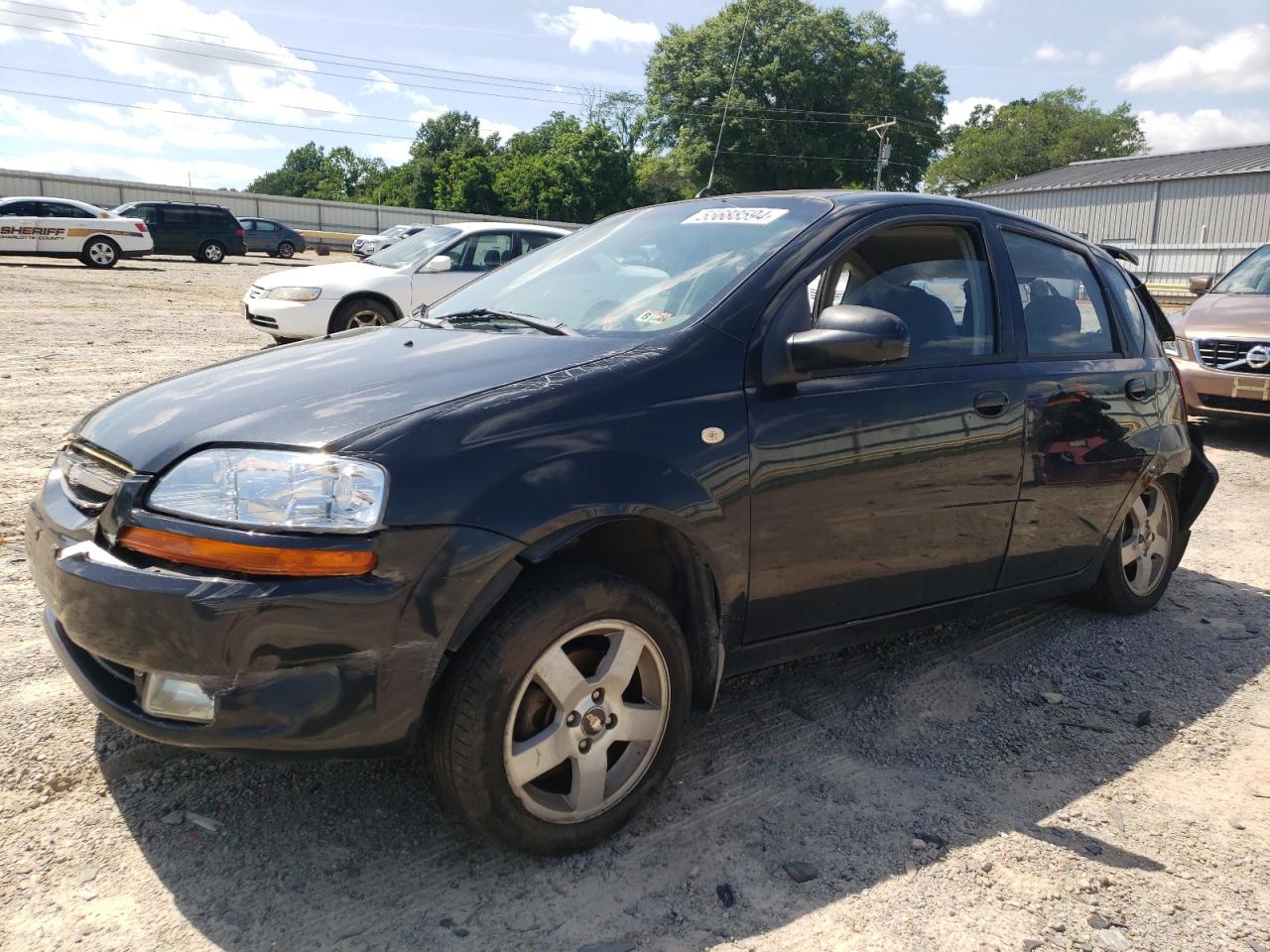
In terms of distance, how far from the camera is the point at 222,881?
8.00 ft

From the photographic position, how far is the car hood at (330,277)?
428 inches

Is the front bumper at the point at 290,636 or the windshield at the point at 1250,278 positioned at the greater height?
the windshield at the point at 1250,278

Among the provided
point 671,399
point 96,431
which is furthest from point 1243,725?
point 96,431

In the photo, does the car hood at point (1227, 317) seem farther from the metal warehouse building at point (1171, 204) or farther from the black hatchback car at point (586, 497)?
the metal warehouse building at point (1171, 204)

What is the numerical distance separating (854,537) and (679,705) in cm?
78

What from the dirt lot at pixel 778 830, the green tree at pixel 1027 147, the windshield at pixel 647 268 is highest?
the green tree at pixel 1027 147

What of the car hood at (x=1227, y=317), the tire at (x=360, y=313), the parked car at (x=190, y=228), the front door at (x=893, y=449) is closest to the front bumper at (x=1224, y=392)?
the car hood at (x=1227, y=317)

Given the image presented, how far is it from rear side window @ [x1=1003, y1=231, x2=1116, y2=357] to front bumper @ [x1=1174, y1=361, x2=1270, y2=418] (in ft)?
15.6

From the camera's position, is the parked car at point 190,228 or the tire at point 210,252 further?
the tire at point 210,252

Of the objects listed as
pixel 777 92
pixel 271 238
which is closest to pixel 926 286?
pixel 271 238

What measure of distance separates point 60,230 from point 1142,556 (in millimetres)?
25269

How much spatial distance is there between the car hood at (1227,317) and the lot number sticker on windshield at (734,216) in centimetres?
642

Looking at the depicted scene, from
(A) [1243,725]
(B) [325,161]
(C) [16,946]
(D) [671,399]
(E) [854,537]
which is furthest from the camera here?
(B) [325,161]

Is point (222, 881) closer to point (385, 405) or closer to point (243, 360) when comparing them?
point (385, 405)
